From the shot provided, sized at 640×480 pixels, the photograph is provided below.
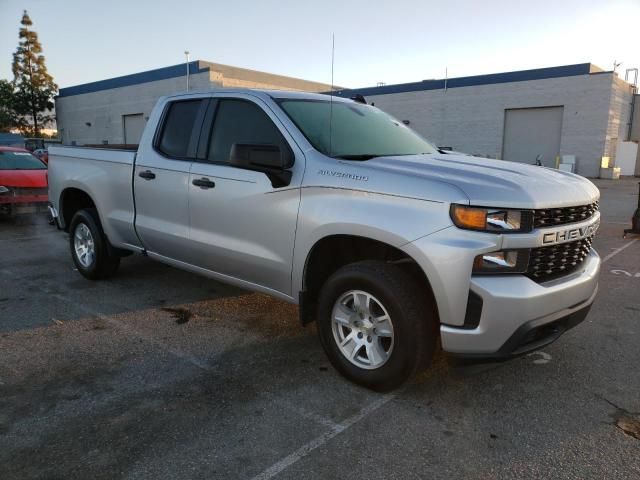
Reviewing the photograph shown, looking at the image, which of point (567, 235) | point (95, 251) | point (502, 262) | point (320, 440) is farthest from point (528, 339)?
point (95, 251)

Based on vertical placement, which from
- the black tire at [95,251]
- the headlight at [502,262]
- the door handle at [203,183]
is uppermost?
the door handle at [203,183]

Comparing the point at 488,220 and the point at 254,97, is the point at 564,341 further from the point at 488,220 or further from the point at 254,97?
the point at 254,97

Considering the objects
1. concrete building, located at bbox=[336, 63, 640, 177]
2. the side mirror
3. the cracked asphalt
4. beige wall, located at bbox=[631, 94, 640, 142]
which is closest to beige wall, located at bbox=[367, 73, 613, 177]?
concrete building, located at bbox=[336, 63, 640, 177]

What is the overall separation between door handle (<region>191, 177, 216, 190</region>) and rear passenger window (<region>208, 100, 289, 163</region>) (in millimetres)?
193

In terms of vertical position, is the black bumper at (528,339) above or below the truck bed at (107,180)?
below

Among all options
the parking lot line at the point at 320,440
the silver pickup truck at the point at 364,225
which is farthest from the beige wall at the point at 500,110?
the parking lot line at the point at 320,440

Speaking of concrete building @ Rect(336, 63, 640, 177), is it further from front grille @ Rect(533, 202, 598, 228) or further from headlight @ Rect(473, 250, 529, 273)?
headlight @ Rect(473, 250, 529, 273)

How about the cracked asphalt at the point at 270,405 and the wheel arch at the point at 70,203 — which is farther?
the wheel arch at the point at 70,203

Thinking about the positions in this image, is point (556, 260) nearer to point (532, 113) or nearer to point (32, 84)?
point (532, 113)

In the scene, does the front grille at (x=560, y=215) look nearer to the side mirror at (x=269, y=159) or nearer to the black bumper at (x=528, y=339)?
the black bumper at (x=528, y=339)

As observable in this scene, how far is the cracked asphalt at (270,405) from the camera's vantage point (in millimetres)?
2615

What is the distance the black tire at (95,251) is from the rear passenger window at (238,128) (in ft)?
6.74

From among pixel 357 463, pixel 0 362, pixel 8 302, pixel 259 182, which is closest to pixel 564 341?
pixel 357 463

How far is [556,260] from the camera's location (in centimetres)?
314
